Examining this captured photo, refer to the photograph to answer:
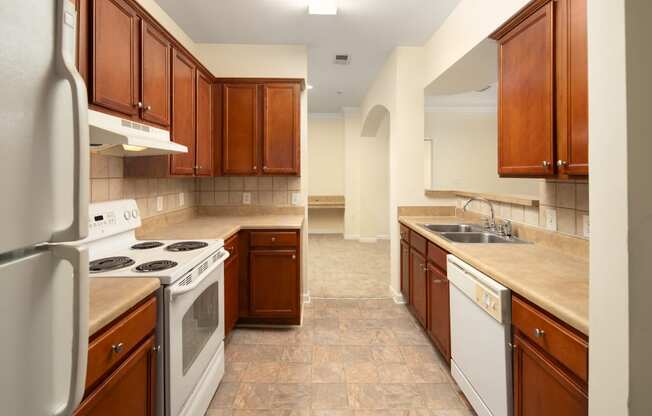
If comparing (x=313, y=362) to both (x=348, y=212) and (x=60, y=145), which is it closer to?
(x=60, y=145)

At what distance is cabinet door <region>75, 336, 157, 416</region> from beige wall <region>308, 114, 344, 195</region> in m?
6.33

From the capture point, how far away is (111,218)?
6.59ft

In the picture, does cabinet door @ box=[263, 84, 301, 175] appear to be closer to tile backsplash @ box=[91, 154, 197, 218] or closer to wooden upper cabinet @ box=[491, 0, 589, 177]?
tile backsplash @ box=[91, 154, 197, 218]

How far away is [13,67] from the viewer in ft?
1.84

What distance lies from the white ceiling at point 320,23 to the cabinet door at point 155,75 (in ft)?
2.63

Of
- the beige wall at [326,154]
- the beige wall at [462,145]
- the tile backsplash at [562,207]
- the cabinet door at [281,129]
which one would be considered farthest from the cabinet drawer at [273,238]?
the beige wall at [326,154]

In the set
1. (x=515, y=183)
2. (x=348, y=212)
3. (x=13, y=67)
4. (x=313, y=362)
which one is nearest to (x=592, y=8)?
(x=13, y=67)

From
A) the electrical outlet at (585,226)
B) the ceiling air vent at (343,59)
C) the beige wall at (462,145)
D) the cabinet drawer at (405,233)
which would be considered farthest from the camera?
the beige wall at (462,145)

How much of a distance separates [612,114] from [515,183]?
5953mm

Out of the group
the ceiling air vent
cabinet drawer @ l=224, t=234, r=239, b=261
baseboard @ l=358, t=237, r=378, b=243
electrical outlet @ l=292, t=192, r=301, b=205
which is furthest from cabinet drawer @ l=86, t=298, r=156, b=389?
baseboard @ l=358, t=237, r=378, b=243

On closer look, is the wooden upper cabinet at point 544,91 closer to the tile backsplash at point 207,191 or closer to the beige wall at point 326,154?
the tile backsplash at point 207,191

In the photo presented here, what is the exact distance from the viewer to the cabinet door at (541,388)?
1.10m

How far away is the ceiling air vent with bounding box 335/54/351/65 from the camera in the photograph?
398 centimetres

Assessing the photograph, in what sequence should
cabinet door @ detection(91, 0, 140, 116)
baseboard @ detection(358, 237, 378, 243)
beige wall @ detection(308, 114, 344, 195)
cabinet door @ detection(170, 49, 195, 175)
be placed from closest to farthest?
cabinet door @ detection(91, 0, 140, 116) → cabinet door @ detection(170, 49, 195, 175) → baseboard @ detection(358, 237, 378, 243) → beige wall @ detection(308, 114, 344, 195)
